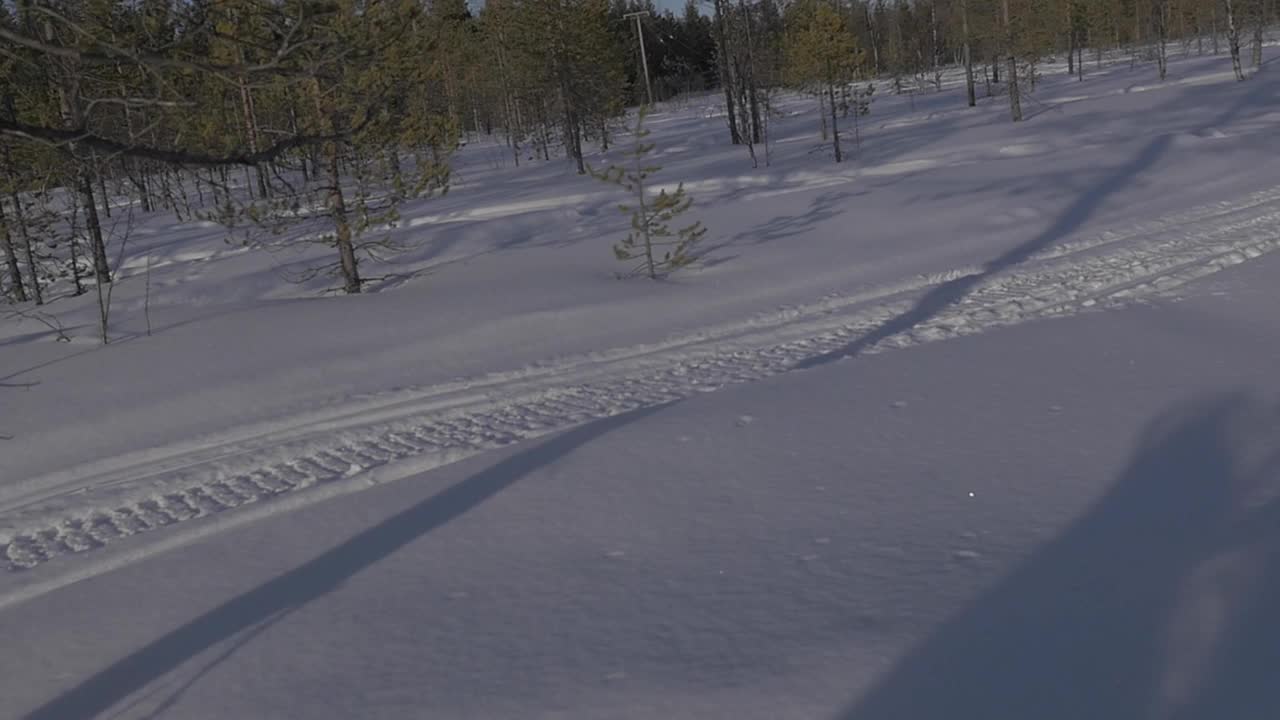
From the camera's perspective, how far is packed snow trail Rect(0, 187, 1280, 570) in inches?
265

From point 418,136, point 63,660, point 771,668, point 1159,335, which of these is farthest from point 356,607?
point 418,136

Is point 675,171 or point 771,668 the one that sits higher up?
point 675,171

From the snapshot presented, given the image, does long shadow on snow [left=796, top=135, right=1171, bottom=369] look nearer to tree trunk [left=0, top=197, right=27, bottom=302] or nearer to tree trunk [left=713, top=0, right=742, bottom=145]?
tree trunk [left=0, top=197, right=27, bottom=302]

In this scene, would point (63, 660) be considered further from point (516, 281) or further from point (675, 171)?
point (675, 171)

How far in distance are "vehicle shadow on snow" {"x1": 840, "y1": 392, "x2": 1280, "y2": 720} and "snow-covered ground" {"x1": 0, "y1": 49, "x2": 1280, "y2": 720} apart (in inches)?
Result: 0.7

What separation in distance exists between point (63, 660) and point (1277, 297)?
379 inches

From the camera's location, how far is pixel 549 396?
8617mm

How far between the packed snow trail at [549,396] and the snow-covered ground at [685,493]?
52mm

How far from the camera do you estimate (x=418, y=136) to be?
15.1 meters

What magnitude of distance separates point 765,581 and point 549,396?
14.5 feet

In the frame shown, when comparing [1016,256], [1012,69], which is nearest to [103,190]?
[1016,256]

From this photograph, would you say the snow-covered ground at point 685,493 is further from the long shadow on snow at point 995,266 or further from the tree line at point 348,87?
the tree line at point 348,87

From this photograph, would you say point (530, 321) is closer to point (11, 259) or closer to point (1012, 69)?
point (11, 259)

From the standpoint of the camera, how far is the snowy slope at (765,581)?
3580 mm
